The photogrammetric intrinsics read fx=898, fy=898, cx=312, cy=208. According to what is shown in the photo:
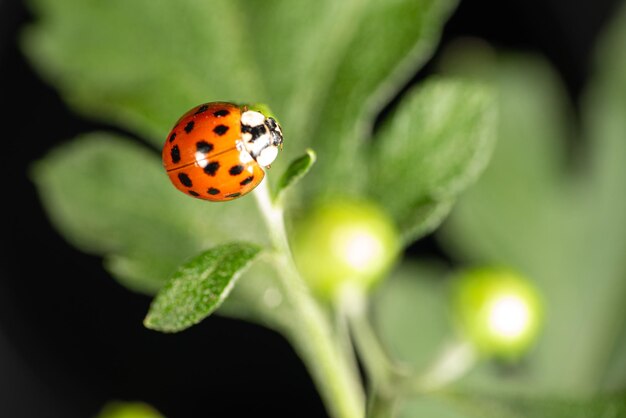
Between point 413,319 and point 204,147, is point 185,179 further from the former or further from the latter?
point 413,319

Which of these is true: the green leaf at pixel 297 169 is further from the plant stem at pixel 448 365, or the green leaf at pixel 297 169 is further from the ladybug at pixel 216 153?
the plant stem at pixel 448 365

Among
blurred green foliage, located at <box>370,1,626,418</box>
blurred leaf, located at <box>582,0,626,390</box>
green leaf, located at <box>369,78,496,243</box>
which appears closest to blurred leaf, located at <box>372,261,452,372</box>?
blurred green foliage, located at <box>370,1,626,418</box>

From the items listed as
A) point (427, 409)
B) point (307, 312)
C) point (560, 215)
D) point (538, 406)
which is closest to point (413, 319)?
point (427, 409)

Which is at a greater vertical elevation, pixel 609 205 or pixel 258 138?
pixel 609 205

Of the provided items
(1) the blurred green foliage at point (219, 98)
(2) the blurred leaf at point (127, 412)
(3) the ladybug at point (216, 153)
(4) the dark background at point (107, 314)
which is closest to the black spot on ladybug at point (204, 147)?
(3) the ladybug at point (216, 153)

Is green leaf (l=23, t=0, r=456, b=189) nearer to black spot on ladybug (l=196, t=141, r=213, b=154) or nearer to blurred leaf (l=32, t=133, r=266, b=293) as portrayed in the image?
blurred leaf (l=32, t=133, r=266, b=293)
